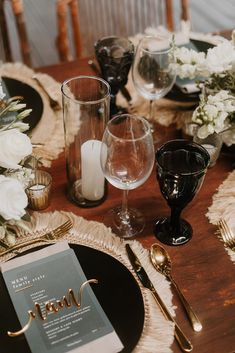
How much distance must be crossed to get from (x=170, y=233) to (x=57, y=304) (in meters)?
0.27

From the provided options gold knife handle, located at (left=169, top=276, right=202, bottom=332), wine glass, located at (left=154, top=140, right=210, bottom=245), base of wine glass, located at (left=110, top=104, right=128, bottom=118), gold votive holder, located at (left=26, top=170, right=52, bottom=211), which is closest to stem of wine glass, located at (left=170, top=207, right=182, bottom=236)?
wine glass, located at (left=154, top=140, right=210, bottom=245)

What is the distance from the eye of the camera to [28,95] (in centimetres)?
130

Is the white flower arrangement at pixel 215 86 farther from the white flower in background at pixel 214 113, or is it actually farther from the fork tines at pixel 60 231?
the fork tines at pixel 60 231

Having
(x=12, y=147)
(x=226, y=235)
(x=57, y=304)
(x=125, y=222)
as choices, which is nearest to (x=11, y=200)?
(x=12, y=147)

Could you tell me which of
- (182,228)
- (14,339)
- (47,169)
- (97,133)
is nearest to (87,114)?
(97,133)

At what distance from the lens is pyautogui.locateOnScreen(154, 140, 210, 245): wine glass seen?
909mm

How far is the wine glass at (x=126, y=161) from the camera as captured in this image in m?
0.90

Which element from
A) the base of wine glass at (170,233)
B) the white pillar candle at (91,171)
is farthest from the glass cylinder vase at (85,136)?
the base of wine glass at (170,233)

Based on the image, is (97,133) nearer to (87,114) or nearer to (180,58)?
(87,114)

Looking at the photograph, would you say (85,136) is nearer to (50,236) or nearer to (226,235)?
(50,236)

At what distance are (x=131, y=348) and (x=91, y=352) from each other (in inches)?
2.4

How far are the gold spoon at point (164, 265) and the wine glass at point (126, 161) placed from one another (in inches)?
2.6

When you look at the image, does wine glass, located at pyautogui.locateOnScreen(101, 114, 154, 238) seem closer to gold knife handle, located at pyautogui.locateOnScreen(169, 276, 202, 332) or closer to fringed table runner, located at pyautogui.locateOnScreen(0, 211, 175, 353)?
fringed table runner, located at pyautogui.locateOnScreen(0, 211, 175, 353)

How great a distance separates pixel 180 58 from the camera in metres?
1.14
